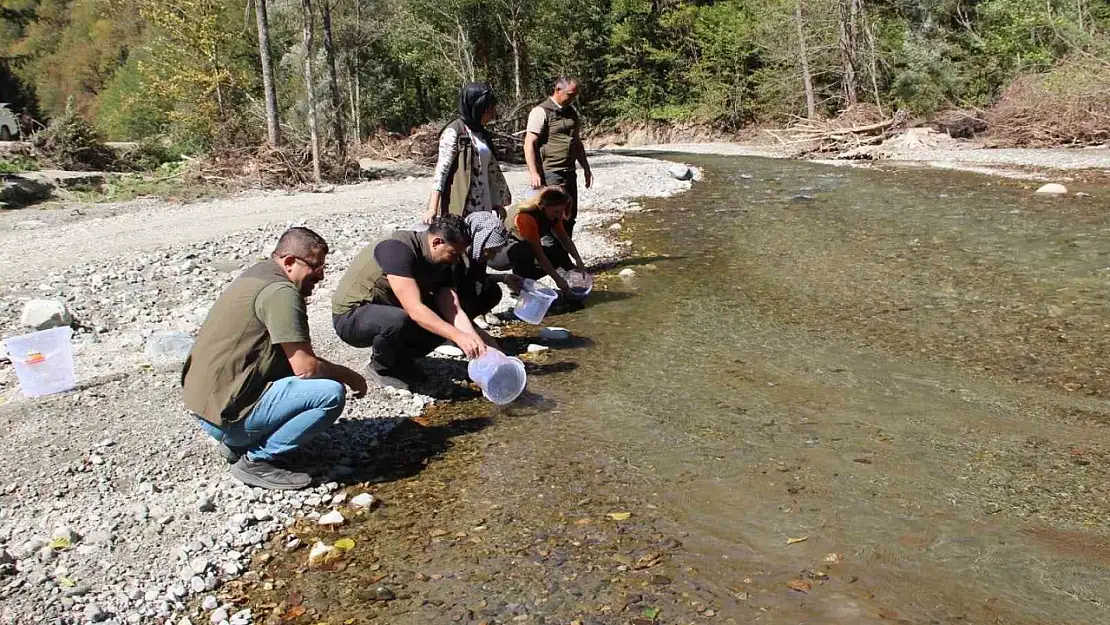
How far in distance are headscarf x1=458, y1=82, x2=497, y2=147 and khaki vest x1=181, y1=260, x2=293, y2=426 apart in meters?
→ 2.85

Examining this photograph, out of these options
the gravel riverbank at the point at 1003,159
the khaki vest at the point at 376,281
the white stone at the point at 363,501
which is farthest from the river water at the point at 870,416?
the gravel riverbank at the point at 1003,159

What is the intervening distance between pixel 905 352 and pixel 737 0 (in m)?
36.2

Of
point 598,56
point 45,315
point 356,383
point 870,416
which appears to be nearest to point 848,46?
point 598,56

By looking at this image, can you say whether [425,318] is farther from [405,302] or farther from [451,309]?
[451,309]

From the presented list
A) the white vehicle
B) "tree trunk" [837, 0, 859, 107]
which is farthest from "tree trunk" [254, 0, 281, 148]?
"tree trunk" [837, 0, 859, 107]

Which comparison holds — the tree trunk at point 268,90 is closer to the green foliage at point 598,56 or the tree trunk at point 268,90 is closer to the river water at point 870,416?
the green foliage at point 598,56

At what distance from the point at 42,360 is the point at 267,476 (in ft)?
6.25

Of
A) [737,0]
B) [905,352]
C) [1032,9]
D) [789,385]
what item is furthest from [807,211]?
[737,0]

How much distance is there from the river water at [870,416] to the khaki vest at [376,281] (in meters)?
1.04

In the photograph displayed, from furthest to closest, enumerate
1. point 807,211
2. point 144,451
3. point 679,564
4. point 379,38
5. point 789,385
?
point 379,38
point 807,211
point 789,385
point 144,451
point 679,564

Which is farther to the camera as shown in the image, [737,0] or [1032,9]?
[737,0]

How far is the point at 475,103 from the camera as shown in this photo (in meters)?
6.35

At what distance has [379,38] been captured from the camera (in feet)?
113

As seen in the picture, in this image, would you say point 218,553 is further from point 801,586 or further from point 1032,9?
point 1032,9
